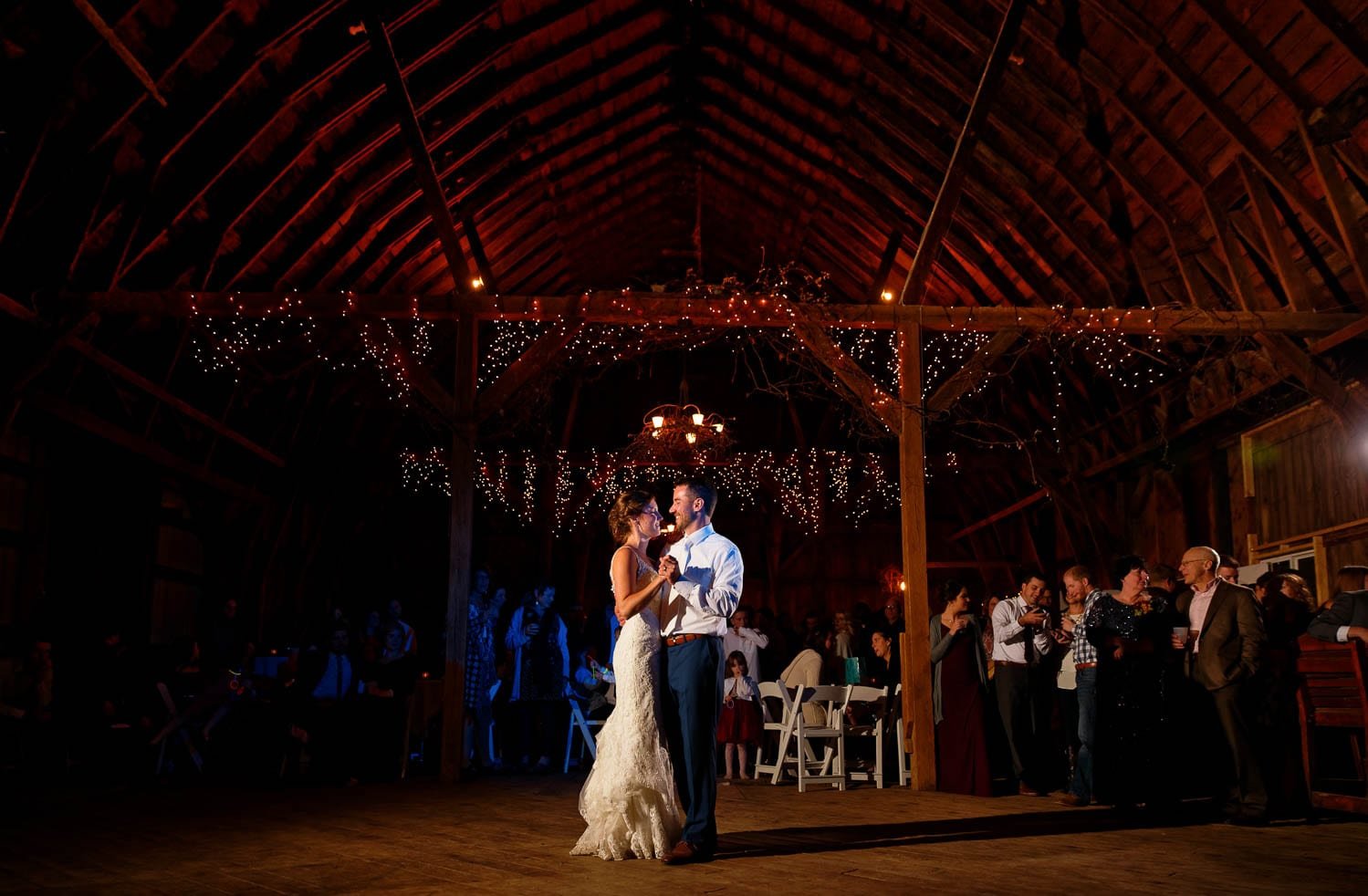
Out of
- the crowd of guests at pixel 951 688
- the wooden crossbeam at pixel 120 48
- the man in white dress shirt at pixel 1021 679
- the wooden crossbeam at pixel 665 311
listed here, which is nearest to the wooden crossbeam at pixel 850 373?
the wooden crossbeam at pixel 665 311

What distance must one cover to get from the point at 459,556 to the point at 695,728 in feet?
13.7

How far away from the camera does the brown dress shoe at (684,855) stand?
4465 millimetres

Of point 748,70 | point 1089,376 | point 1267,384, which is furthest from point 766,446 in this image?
point 1267,384

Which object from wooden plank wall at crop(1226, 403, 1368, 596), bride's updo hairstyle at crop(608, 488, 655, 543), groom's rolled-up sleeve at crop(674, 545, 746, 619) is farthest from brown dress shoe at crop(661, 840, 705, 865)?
wooden plank wall at crop(1226, 403, 1368, 596)

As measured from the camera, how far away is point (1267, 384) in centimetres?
1039

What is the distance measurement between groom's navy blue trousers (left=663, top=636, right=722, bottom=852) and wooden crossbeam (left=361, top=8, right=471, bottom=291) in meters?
5.18

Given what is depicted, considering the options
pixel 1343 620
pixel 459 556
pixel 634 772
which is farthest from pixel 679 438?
pixel 634 772

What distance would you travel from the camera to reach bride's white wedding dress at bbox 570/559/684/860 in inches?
180

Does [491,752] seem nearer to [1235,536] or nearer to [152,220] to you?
[152,220]

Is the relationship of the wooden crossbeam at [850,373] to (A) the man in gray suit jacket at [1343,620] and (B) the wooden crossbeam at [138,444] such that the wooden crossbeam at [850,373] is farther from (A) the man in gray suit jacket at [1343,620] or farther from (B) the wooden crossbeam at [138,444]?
(B) the wooden crossbeam at [138,444]

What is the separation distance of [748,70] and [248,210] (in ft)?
17.5

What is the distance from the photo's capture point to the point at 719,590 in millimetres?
4586

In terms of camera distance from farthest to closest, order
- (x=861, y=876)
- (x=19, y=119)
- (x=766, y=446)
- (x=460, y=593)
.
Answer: (x=766, y=446) < (x=460, y=593) < (x=19, y=119) < (x=861, y=876)

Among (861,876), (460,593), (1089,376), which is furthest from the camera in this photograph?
(1089,376)
